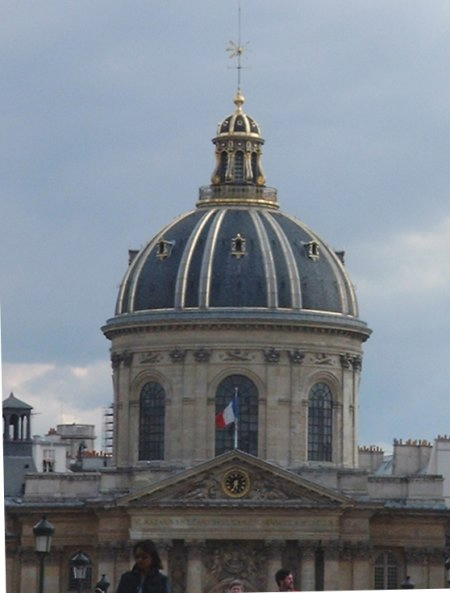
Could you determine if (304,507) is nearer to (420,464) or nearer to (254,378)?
(254,378)

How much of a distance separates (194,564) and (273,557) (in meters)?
2.38

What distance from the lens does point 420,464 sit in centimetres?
9238

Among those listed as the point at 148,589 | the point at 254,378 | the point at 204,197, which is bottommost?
the point at 148,589

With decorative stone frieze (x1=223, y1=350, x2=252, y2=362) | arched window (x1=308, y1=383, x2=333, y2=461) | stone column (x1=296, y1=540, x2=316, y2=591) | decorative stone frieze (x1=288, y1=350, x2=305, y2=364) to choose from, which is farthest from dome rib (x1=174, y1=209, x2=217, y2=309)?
stone column (x1=296, y1=540, x2=316, y2=591)

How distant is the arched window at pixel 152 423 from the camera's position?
8581 centimetres

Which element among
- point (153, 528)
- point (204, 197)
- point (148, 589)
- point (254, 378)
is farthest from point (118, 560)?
point (148, 589)

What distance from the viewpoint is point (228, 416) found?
277ft

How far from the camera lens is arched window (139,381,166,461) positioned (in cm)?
8581

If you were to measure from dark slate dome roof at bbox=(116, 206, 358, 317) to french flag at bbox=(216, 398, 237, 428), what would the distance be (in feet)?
10.7

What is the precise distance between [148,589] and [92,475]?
63513mm

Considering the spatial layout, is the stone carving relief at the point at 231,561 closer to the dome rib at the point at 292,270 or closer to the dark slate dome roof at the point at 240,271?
the dark slate dome roof at the point at 240,271

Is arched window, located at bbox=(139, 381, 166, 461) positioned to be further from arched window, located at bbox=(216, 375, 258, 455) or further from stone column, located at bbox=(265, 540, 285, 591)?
stone column, located at bbox=(265, 540, 285, 591)

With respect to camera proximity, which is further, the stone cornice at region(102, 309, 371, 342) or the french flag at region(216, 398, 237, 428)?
the stone cornice at region(102, 309, 371, 342)

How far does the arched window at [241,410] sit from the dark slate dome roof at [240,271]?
2.46 metres
